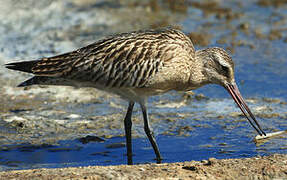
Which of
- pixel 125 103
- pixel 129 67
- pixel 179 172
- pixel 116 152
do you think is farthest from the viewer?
pixel 125 103

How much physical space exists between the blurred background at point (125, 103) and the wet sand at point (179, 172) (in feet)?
3.77

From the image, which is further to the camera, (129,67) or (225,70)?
A: (225,70)

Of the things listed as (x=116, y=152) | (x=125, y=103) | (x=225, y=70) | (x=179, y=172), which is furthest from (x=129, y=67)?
(x=125, y=103)

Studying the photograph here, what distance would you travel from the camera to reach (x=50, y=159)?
7.19m

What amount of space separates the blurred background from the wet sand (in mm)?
1148

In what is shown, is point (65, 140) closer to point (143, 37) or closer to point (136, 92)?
point (136, 92)

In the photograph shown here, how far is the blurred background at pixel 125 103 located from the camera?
24.4 ft

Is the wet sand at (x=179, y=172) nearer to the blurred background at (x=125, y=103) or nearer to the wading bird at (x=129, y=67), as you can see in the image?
the blurred background at (x=125, y=103)

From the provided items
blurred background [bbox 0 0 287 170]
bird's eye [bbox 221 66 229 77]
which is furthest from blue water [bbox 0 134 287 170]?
bird's eye [bbox 221 66 229 77]

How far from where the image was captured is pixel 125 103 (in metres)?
9.20

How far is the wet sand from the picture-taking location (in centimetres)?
565

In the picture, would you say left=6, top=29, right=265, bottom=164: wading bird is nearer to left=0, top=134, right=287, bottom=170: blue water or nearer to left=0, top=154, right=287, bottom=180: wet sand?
left=0, top=134, right=287, bottom=170: blue water

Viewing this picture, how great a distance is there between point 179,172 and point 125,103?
11.7ft

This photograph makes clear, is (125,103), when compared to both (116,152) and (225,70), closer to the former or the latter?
(116,152)
